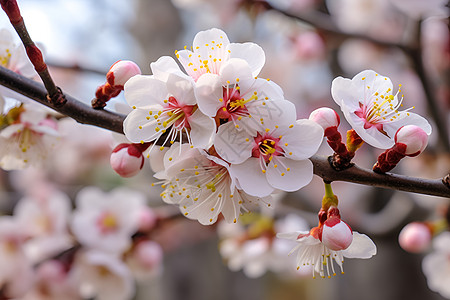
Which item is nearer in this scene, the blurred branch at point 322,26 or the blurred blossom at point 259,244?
the blurred blossom at point 259,244

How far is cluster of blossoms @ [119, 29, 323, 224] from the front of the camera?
0.64 m

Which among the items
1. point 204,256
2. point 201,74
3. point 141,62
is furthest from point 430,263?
point 141,62

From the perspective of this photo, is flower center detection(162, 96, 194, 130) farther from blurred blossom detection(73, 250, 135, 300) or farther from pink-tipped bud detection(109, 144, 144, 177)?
blurred blossom detection(73, 250, 135, 300)

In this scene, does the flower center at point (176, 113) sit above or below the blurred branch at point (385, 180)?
above

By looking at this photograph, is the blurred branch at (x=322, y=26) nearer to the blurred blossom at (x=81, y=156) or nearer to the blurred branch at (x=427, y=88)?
the blurred branch at (x=427, y=88)

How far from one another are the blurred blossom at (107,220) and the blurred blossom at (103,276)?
35 mm

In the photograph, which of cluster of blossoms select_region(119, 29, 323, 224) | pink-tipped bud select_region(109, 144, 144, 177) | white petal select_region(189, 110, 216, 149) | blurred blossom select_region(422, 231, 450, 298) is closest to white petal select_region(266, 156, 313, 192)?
cluster of blossoms select_region(119, 29, 323, 224)

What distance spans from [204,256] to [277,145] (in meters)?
2.56

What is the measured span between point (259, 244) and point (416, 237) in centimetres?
58

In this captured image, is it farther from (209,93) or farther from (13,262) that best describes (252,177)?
(13,262)

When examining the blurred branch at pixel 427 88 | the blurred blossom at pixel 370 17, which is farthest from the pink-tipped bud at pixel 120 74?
the blurred blossom at pixel 370 17

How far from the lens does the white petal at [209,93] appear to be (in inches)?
24.8

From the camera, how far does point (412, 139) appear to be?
65cm

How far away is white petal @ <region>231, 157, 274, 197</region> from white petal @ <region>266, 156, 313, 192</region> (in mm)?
10
